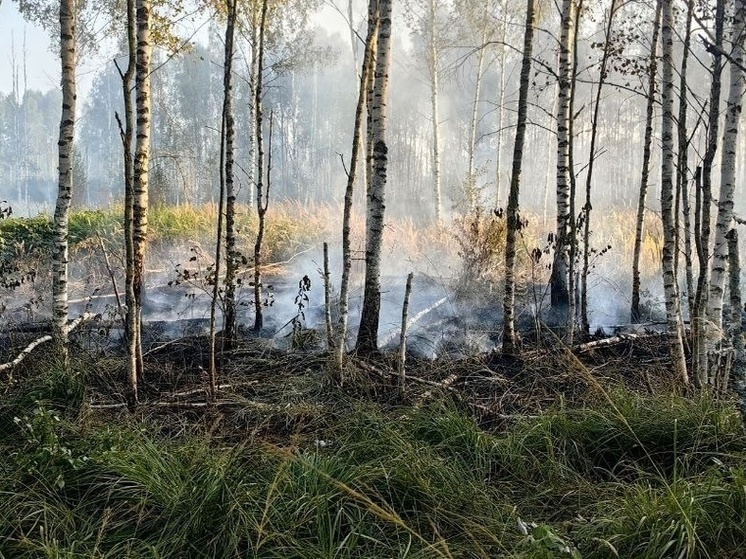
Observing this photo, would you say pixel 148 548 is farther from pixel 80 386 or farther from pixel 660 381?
pixel 660 381

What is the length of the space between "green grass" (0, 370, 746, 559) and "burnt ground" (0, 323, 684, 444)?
1.49 ft

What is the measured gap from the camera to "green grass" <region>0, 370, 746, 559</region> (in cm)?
242

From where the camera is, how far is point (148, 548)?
102 inches

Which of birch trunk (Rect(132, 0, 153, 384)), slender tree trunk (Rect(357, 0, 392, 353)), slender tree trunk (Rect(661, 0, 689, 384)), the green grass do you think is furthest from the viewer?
slender tree trunk (Rect(357, 0, 392, 353))

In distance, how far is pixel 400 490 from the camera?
2.99m

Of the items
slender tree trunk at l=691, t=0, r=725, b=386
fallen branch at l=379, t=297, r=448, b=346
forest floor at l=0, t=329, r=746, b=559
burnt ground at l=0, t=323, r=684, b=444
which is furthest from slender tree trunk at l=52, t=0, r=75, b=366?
slender tree trunk at l=691, t=0, r=725, b=386

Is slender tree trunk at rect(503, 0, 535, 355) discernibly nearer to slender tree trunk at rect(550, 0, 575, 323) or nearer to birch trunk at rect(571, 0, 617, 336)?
birch trunk at rect(571, 0, 617, 336)

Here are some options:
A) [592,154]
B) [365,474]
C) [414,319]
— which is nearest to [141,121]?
[365,474]

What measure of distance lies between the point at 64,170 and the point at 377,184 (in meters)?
3.20

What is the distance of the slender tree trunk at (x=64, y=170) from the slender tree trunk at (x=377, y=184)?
120 inches

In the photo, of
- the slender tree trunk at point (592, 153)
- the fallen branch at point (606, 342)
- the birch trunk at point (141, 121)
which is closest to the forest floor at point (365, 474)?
the birch trunk at point (141, 121)

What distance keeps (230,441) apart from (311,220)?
1062 centimetres

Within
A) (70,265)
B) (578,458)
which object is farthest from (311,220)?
(578,458)

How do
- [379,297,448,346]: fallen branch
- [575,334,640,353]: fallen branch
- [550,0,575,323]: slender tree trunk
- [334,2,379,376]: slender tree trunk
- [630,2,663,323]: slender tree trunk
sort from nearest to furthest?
[334,2,379,376]: slender tree trunk < [575,334,640,353]: fallen branch < [630,2,663,323]: slender tree trunk < [379,297,448,346]: fallen branch < [550,0,575,323]: slender tree trunk
